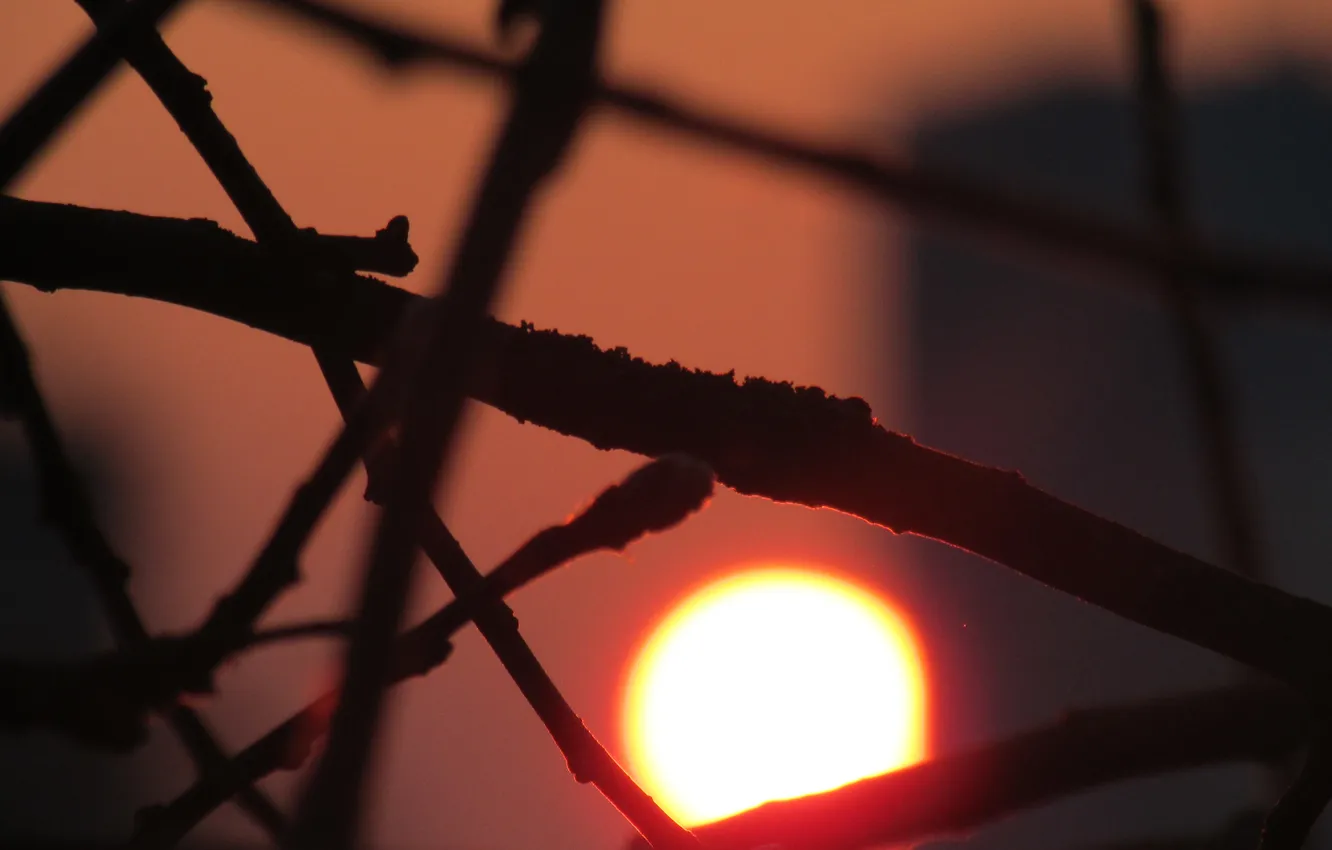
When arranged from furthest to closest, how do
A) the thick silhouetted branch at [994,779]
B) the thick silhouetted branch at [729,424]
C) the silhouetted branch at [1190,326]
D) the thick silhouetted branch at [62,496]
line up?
the silhouetted branch at [1190,326] < the thick silhouetted branch at [994,779] < the thick silhouetted branch at [62,496] < the thick silhouetted branch at [729,424]

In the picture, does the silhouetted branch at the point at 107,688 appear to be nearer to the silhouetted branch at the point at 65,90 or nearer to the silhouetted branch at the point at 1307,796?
the silhouetted branch at the point at 65,90

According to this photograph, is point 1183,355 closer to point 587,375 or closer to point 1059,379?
point 587,375

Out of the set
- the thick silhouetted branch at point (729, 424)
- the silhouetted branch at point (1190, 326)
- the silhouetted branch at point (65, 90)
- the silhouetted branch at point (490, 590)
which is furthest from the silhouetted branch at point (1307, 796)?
the silhouetted branch at point (65, 90)

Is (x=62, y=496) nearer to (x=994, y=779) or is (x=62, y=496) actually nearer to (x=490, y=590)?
(x=490, y=590)

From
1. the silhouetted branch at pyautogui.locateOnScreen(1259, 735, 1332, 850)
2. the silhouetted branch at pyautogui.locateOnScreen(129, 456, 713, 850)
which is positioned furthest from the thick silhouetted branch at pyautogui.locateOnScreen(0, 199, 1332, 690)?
the silhouetted branch at pyautogui.locateOnScreen(129, 456, 713, 850)

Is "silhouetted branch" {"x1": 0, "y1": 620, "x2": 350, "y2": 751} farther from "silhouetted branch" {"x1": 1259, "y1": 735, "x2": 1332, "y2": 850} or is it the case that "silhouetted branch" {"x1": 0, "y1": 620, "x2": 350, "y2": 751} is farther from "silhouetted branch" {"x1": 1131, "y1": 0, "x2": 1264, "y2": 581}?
"silhouetted branch" {"x1": 1131, "y1": 0, "x2": 1264, "y2": 581}

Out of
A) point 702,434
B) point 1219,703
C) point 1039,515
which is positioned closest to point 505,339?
point 702,434
